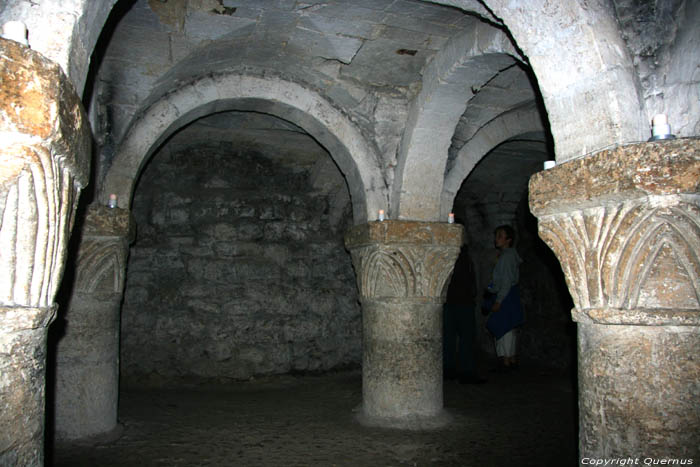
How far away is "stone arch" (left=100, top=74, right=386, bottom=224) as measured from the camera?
3395 millimetres

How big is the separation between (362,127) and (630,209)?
251 cm

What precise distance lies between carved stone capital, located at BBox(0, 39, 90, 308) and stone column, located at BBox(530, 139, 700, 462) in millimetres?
1625

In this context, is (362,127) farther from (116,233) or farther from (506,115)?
(116,233)

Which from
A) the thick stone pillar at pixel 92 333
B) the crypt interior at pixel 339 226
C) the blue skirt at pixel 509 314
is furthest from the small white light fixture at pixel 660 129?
the blue skirt at pixel 509 314

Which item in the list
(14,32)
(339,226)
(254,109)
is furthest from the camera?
(339,226)

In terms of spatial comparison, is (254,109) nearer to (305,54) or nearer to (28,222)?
(305,54)

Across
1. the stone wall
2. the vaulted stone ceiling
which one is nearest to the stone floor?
the stone wall

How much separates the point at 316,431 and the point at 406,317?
1.06 m

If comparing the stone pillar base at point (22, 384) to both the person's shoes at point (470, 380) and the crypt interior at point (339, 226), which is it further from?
the person's shoes at point (470, 380)

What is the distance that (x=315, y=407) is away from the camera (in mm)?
4512

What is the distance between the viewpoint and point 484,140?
13.9 feet

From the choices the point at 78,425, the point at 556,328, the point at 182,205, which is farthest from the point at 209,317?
the point at 556,328

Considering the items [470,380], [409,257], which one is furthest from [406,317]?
[470,380]

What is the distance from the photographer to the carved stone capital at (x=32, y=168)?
1.25 metres
